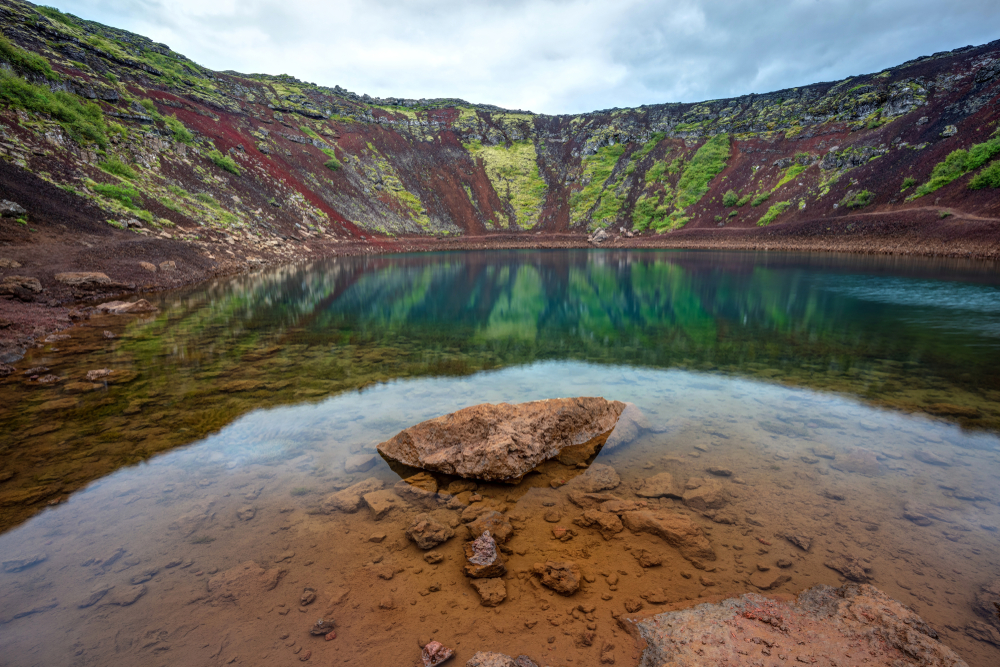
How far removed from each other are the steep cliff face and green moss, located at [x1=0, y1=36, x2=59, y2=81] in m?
0.16

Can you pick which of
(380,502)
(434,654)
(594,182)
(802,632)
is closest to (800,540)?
(802,632)

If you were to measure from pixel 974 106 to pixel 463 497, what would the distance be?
254 ft

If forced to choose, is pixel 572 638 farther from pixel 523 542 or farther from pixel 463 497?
pixel 463 497

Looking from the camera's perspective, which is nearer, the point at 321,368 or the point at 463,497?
the point at 463,497

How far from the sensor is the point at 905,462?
21.5 feet

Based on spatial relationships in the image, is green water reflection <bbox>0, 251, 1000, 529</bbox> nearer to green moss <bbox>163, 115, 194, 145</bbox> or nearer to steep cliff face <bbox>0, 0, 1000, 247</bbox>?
steep cliff face <bbox>0, 0, 1000, 247</bbox>

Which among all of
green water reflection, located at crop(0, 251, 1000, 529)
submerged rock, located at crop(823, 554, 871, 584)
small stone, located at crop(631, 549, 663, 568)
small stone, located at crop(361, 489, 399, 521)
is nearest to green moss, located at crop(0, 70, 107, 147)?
green water reflection, located at crop(0, 251, 1000, 529)

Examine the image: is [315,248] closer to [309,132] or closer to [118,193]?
[118,193]

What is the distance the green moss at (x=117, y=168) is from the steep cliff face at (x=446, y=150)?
0.19m

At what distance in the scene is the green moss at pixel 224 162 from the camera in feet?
164

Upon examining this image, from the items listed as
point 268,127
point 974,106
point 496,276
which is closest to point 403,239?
point 268,127

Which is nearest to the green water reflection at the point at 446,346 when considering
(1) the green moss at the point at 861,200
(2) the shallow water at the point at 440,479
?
(2) the shallow water at the point at 440,479

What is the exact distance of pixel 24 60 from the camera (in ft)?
119

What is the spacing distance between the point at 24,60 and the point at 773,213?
85616mm
